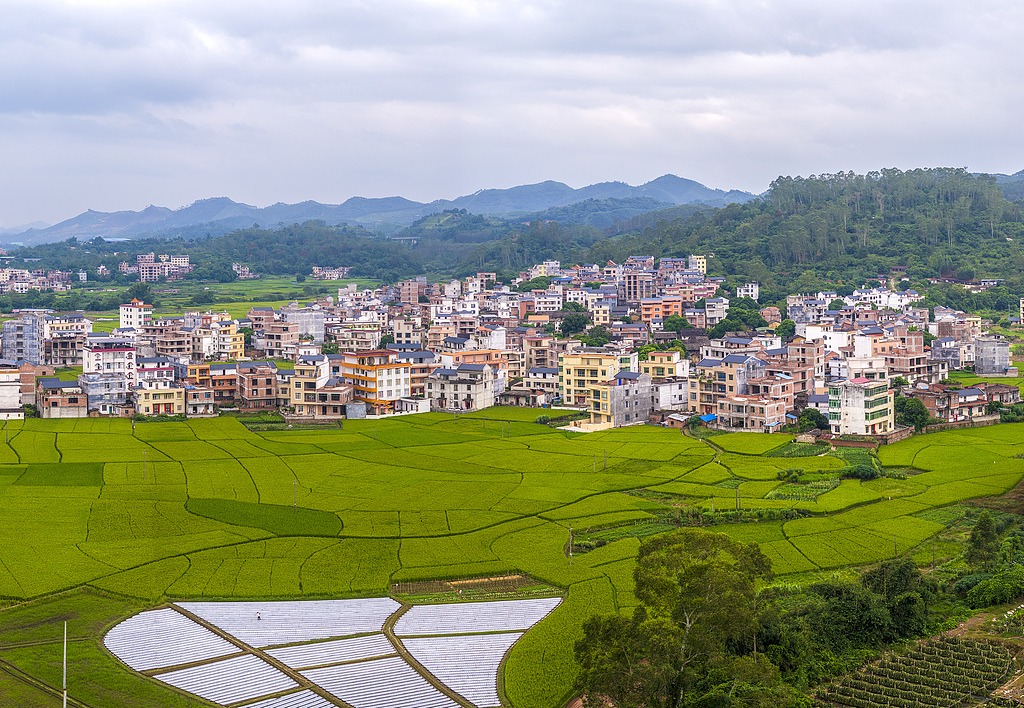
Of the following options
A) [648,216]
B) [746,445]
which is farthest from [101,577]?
[648,216]

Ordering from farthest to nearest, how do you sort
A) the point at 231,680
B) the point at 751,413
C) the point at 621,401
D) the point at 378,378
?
the point at 378,378 → the point at 621,401 → the point at 751,413 → the point at 231,680

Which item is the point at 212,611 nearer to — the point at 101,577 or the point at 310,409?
the point at 101,577

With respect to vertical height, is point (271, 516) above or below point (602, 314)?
below

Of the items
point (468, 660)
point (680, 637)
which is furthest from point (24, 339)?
point (680, 637)

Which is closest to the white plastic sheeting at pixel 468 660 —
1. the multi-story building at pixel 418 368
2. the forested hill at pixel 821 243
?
the multi-story building at pixel 418 368

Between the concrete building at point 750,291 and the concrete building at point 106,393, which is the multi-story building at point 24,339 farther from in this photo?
the concrete building at point 750,291

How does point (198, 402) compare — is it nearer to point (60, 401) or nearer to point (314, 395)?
point (314, 395)

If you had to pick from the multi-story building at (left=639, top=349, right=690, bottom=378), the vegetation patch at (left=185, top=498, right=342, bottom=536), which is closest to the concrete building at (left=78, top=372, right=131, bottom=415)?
the vegetation patch at (left=185, top=498, right=342, bottom=536)
